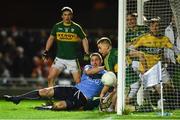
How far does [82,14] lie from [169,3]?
14.0 meters

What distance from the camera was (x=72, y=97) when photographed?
43.1 ft

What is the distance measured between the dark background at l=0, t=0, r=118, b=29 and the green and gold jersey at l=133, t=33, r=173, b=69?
1325cm

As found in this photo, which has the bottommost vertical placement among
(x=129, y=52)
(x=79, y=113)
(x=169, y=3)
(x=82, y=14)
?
(x=79, y=113)

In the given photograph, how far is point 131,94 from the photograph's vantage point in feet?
41.5

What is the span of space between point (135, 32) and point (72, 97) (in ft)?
5.19

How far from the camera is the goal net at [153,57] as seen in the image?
12680mm

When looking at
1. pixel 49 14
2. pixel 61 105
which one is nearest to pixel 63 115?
pixel 61 105

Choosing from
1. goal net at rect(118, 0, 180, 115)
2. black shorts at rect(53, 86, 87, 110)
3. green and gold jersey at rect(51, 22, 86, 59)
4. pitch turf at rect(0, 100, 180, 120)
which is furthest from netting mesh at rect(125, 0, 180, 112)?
green and gold jersey at rect(51, 22, 86, 59)

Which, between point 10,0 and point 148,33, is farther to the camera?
point 10,0

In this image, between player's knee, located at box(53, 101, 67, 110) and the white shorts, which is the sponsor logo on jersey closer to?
the white shorts

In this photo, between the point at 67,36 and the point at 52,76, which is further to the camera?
the point at 52,76

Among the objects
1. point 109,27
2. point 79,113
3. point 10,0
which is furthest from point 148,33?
point 10,0

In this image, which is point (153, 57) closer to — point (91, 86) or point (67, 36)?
point (91, 86)

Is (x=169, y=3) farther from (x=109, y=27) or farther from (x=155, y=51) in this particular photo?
(x=109, y=27)
